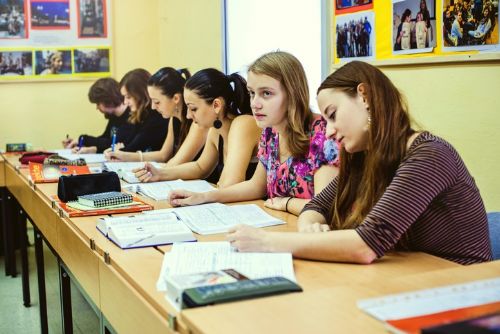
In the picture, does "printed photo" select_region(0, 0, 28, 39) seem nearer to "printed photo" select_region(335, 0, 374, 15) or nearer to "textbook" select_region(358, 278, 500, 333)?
"printed photo" select_region(335, 0, 374, 15)

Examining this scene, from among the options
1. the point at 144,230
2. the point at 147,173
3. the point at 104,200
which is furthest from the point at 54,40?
the point at 144,230

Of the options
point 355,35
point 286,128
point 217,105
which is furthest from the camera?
point 217,105

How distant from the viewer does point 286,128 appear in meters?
Answer: 2.29

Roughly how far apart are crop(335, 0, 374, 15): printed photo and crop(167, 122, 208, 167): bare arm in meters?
1.01

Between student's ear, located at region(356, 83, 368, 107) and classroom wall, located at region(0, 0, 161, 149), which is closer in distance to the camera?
student's ear, located at region(356, 83, 368, 107)

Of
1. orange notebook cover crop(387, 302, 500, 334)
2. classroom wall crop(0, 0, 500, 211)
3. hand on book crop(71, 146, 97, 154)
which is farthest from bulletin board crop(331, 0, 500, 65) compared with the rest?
hand on book crop(71, 146, 97, 154)

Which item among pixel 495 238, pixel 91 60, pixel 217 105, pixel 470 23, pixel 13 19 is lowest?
pixel 495 238

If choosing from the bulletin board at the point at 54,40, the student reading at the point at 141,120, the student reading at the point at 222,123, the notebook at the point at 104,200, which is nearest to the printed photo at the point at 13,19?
the bulletin board at the point at 54,40

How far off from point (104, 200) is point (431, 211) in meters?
1.18

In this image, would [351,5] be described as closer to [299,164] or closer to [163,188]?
[299,164]

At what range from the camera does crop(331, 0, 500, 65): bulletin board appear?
2146 millimetres

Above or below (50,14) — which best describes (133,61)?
below

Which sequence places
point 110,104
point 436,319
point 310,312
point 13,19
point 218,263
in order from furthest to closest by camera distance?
point 13,19 < point 110,104 < point 218,263 < point 310,312 < point 436,319

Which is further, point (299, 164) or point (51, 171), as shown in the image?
point (51, 171)
